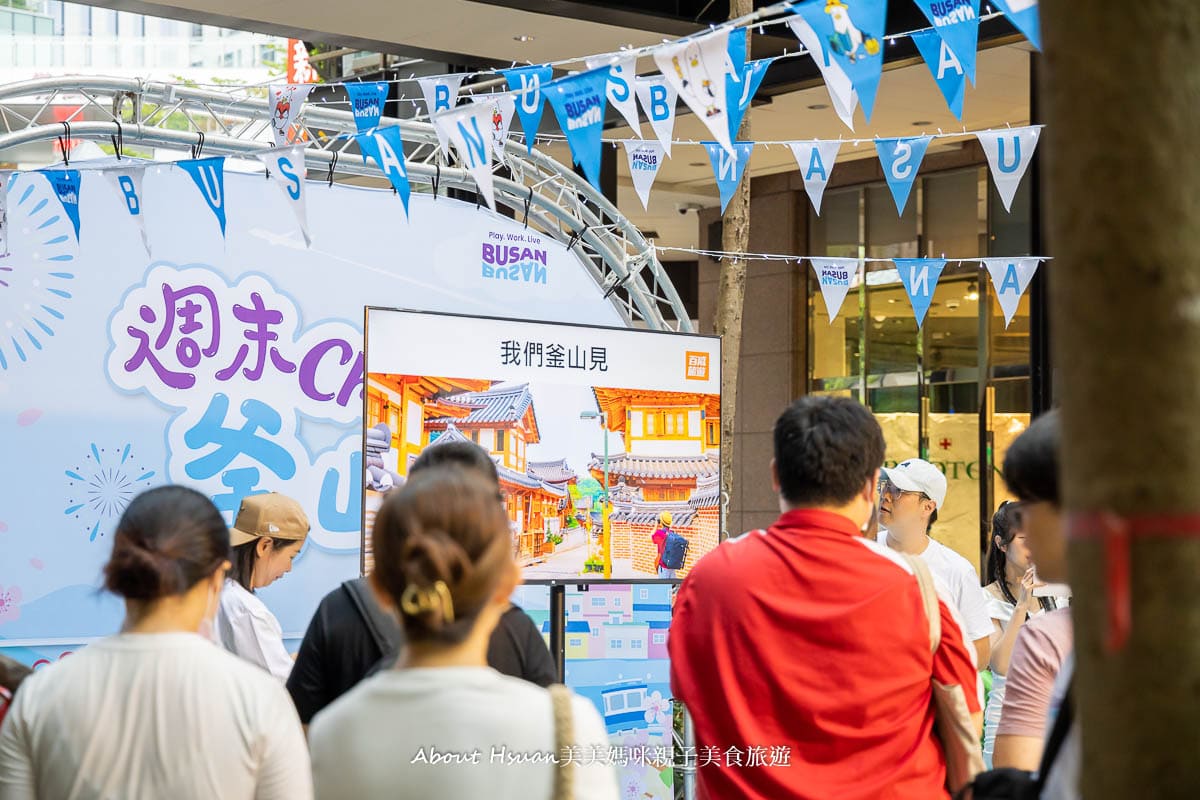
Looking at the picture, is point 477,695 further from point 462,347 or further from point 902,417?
point 902,417

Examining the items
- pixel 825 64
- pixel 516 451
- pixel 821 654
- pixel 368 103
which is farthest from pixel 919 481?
pixel 368 103

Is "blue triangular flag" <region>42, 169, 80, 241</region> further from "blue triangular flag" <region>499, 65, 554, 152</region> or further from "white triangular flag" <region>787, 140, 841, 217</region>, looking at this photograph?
"white triangular flag" <region>787, 140, 841, 217</region>

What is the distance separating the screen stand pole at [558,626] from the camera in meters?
→ 5.15

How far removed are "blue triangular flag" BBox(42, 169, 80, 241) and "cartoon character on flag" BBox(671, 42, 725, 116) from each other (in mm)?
3064

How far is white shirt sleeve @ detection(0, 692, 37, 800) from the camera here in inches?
73.8

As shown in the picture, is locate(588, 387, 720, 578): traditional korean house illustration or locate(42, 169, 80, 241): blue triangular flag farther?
locate(42, 169, 80, 241): blue triangular flag

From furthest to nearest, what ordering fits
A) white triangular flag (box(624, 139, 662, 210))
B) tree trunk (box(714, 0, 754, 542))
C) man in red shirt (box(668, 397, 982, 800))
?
tree trunk (box(714, 0, 754, 542))
white triangular flag (box(624, 139, 662, 210))
man in red shirt (box(668, 397, 982, 800))

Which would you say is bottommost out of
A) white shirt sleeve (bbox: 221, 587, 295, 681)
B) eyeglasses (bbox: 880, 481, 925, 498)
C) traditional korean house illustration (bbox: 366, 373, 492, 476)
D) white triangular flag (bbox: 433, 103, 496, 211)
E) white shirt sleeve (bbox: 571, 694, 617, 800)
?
white shirt sleeve (bbox: 221, 587, 295, 681)

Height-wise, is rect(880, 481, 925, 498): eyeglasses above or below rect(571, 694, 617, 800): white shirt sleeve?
above

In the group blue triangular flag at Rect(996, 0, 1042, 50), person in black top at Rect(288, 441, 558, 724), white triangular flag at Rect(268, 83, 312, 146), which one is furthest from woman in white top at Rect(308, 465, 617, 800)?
white triangular flag at Rect(268, 83, 312, 146)

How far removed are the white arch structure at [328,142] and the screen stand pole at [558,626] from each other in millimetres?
2396

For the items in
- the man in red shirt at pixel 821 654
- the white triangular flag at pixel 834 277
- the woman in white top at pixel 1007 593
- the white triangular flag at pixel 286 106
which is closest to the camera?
the man in red shirt at pixel 821 654

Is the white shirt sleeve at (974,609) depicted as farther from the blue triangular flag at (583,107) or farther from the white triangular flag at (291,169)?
the white triangular flag at (291,169)

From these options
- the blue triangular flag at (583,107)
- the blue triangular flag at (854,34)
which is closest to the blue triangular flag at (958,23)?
the blue triangular flag at (854,34)
